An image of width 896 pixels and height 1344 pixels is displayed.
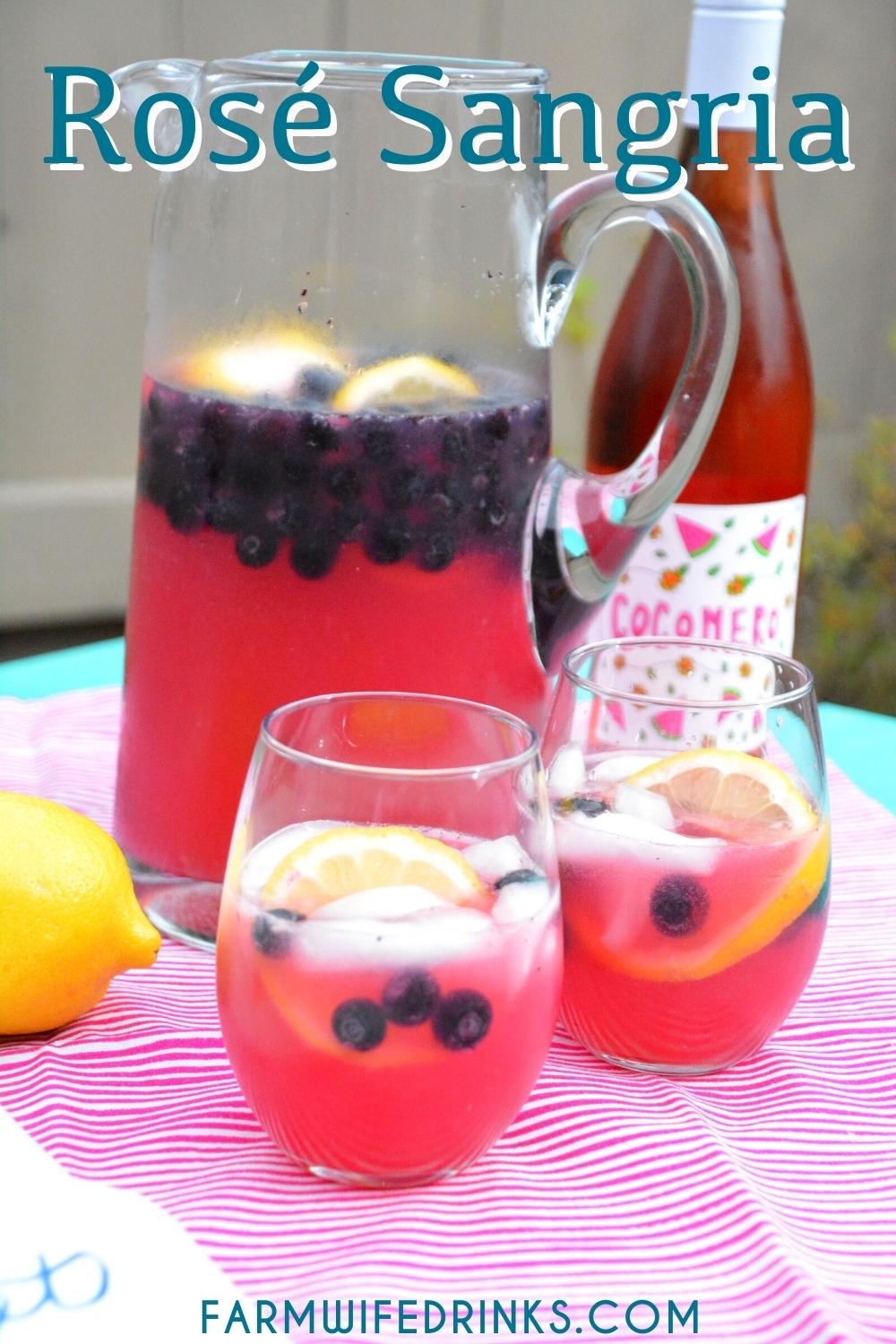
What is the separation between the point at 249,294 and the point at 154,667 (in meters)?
0.19

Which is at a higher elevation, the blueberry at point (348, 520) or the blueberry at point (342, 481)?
the blueberry at point (342, 481)

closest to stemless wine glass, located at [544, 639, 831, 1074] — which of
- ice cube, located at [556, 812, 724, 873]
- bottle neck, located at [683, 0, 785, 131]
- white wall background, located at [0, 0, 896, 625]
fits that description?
ice cube, located at [556, 812, 724, 873]

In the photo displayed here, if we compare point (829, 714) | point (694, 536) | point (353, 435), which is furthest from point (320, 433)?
point (829, 714)

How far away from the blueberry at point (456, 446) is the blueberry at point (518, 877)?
22 centimetres

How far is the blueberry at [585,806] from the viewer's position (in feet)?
2.15

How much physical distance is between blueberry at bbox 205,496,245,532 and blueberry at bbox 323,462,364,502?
5 centimetres

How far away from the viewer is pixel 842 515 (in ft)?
9.56

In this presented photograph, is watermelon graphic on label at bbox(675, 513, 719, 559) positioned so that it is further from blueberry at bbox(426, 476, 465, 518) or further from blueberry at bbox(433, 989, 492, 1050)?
blueberry at bbox(433, 989, 492, 1050)

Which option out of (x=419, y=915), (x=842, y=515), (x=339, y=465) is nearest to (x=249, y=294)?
(x=339, y=465)

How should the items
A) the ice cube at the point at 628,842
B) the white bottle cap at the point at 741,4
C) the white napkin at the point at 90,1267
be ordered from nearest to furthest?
the white napkin at the point at 90,1267 → the ice cube at the point at 628,842 → the white bottle cap at the point at 741,4

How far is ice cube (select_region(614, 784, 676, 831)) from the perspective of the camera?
65 centimetres

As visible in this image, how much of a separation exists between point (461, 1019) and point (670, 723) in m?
0.17

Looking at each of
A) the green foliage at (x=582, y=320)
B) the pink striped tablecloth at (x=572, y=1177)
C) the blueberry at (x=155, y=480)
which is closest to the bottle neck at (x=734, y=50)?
the blueberry at (x=155, y=480)

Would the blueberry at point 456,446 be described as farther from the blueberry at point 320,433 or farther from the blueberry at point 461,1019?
the blueberry at point 461,1019
